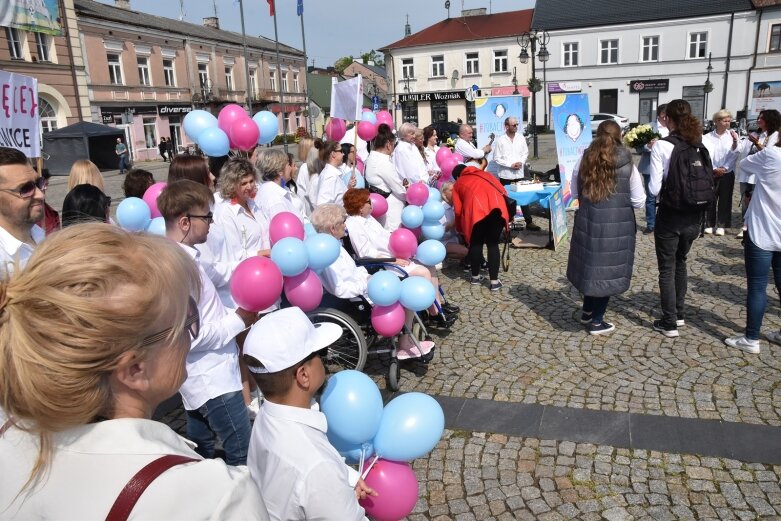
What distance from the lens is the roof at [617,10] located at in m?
36.2

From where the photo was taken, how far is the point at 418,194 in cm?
666

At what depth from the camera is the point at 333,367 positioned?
4746 mm

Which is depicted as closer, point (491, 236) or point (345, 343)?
point (345, 343)

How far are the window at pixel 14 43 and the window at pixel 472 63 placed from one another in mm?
30277

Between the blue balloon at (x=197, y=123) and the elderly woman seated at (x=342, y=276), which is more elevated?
the blue balloon at (x=197, y=123)

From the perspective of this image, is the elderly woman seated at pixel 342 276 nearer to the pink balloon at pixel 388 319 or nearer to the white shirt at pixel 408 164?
the pink balloon at pixel 388 319

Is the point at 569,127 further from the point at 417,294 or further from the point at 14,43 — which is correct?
the point at 14,43

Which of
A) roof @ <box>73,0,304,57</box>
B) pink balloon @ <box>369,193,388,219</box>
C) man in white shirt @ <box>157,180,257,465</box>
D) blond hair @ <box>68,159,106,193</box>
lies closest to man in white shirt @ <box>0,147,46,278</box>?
man in white shirt @ <box>157,180,257,465</box>

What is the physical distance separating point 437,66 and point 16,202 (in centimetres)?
4488

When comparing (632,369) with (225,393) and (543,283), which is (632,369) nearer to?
(543,283)

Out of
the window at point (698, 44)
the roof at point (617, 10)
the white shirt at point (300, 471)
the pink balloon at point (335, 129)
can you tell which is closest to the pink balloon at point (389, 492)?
the white shirt at point (300, 471)

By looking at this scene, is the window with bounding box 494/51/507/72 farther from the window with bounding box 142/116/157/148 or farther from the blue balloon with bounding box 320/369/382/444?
the blue balloon with bounding box 320/369/382/444

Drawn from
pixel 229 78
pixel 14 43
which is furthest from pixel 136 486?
pixel 229 78

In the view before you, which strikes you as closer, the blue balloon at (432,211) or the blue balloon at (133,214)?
the blue balloon at (133,214)
